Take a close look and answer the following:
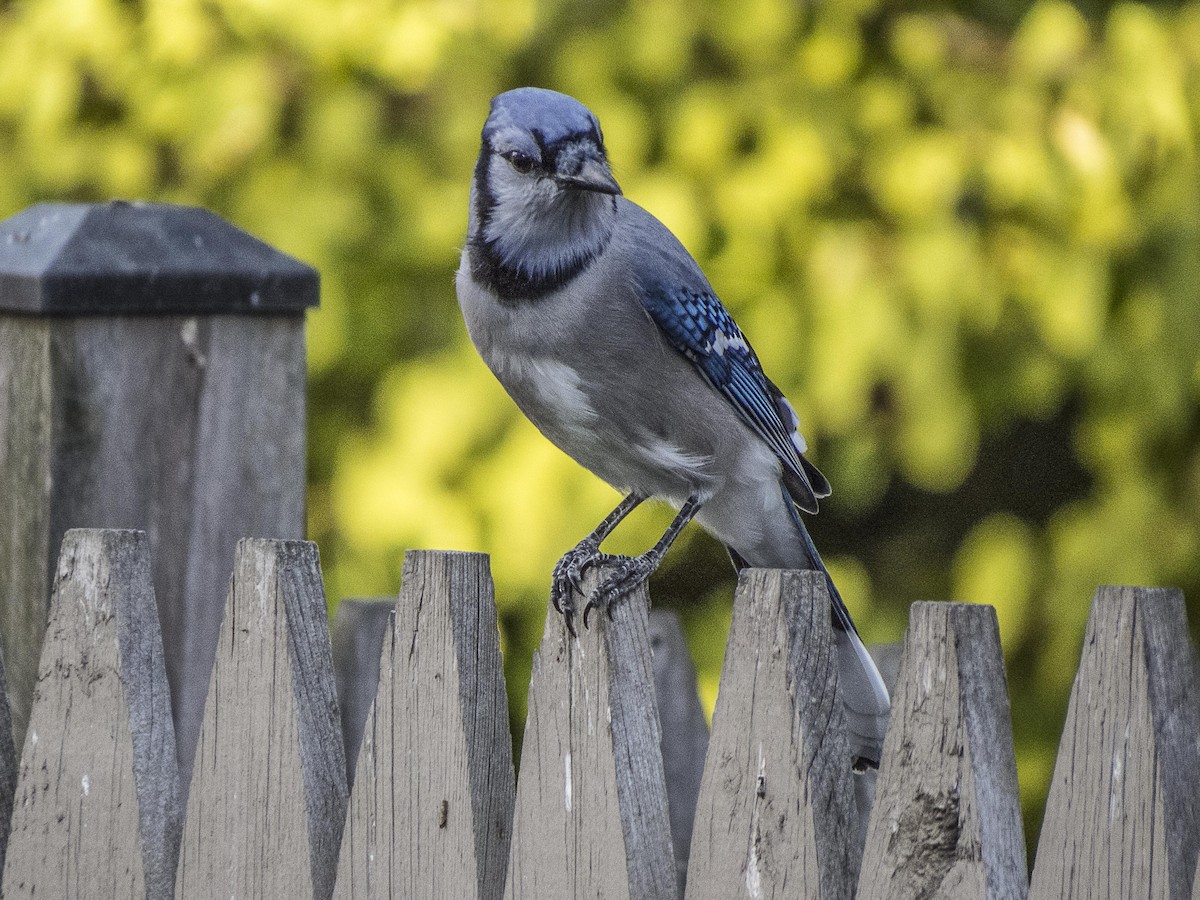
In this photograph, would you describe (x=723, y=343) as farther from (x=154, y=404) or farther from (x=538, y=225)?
(x=154, y=404)

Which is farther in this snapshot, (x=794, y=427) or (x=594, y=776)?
(x=794, y=427)

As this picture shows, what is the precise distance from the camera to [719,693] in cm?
122

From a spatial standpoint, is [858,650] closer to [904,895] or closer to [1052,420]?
[904,895]

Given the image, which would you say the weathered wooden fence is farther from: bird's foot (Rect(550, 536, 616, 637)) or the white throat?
the white throat

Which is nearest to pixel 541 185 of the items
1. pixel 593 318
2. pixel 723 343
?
pixel 593 318

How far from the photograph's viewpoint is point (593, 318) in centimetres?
186

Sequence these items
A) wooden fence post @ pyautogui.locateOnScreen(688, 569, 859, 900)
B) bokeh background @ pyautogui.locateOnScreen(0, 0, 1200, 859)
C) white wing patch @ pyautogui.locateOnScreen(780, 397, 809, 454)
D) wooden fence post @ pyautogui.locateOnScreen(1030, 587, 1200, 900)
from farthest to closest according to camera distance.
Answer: bokeh background @ pyautogui.locateOnScreen(0, 0, 1200, 859) < white wing patch @ pyautogui.locateOnScreen(780, 397, 809, 454) < wooden fence post @ pyautogui.locateOnScreen(688, 569, 859, 900) < wooden fence post @ pyautogui.locateOnScreen(1030, 587, 1200, 900)

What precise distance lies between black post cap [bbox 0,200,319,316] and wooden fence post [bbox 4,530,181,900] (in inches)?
12.9

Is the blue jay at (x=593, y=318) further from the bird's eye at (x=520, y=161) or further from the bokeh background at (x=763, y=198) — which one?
the bokeh background at (x=763, y=198)

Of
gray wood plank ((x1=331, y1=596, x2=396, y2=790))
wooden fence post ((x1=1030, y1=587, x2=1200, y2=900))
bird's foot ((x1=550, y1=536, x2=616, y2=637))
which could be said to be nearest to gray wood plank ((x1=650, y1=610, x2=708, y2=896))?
bird's foot ((x1=550, y1=536, x2=616, y2=637))

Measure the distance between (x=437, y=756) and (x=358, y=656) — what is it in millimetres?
521

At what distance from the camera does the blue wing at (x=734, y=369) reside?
197cm

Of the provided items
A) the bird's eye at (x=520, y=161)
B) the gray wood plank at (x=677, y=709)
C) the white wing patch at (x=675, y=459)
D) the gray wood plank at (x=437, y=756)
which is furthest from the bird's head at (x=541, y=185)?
the gray wood plank at (x=437, y=756)

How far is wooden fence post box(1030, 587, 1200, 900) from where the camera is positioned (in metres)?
1.06
